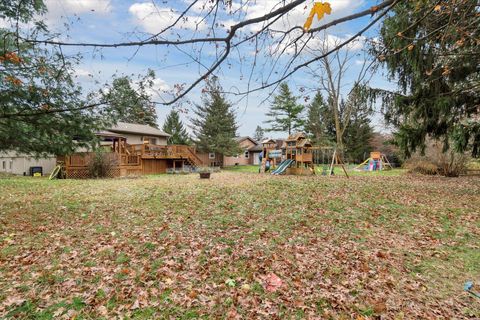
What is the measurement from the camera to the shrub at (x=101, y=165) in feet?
49.9

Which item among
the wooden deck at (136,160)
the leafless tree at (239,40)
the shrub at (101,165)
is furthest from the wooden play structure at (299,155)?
the leafless tree at (239,40)

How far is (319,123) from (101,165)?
947 inches

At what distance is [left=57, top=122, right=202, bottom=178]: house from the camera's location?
50.6 feet

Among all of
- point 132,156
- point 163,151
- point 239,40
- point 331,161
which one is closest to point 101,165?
point 132,156

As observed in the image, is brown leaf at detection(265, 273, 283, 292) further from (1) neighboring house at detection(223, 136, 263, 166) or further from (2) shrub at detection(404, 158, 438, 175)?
(1) neighboring house at detection(223, 136, 263, 166)

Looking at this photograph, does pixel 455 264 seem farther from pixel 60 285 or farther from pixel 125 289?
pixel 60 285

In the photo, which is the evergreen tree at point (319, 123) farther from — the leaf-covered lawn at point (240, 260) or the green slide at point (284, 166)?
the leaf-covered lawn at point (240, 260)

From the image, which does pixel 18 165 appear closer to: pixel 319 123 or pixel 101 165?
pixel 101 165

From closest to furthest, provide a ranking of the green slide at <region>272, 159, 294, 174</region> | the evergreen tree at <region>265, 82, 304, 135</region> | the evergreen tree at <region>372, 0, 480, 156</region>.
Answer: the evergreen tree at <region>372, 0, 480, 156</region> → the green slide at <region>272, 159, 294, 174</region> → the evergreen tree at <region>265, 82, 304, 135</region>

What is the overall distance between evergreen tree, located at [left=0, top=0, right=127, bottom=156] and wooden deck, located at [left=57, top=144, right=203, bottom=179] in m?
8.14

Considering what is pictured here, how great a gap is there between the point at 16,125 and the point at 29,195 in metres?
3.89

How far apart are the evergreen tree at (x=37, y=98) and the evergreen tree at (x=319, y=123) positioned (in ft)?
85.7

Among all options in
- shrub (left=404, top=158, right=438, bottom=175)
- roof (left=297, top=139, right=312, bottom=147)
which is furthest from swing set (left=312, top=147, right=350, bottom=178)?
shrub (left=404, top=158, right=438, bottom=175)

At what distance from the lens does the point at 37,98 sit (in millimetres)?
5629
